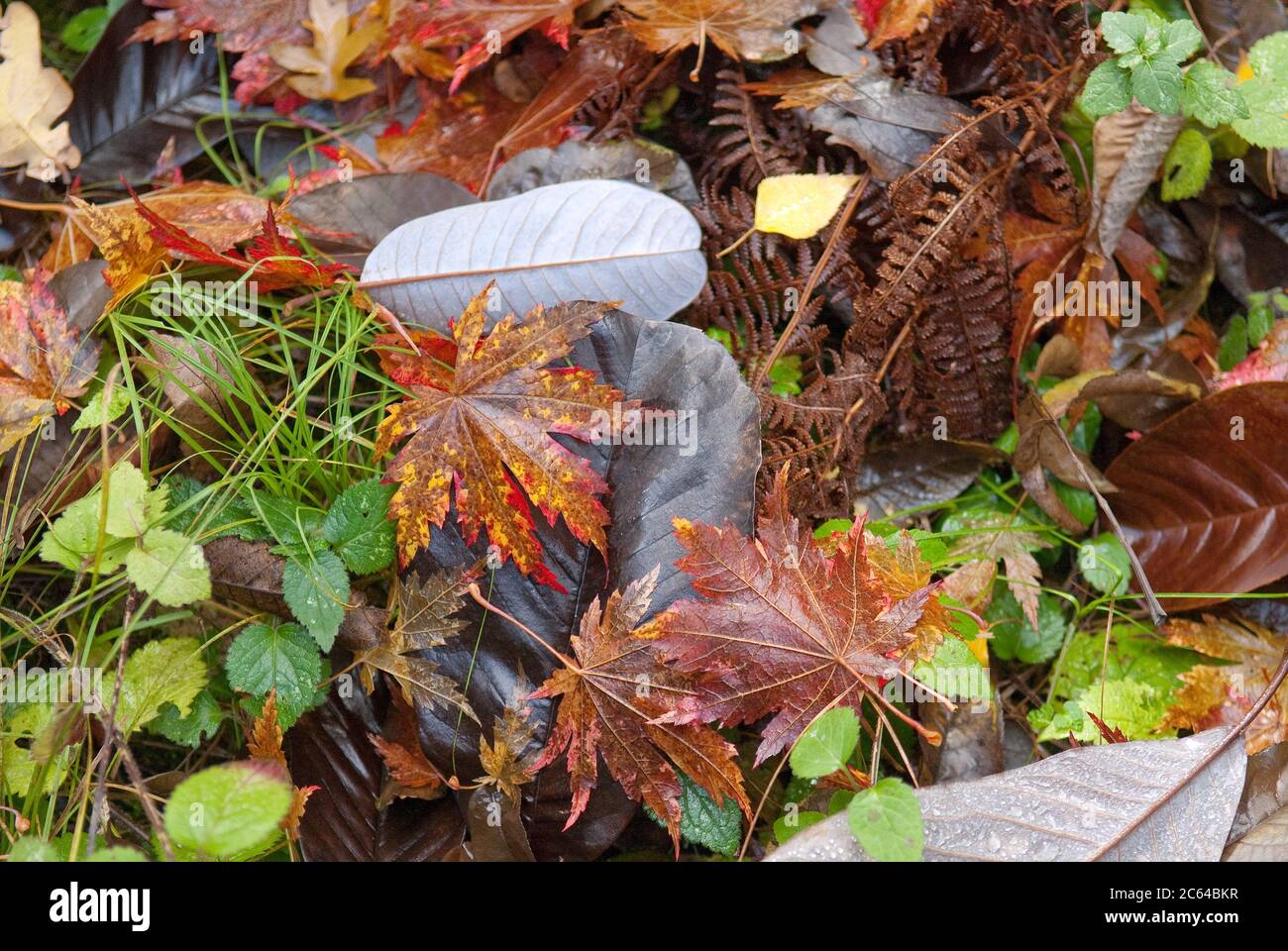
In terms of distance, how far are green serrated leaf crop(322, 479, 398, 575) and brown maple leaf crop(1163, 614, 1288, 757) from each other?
1.59 m

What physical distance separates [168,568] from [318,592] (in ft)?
0.83

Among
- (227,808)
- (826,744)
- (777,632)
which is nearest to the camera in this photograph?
(227,808)

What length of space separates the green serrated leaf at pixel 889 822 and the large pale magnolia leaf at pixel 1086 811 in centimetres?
8

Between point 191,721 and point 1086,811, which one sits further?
point 191,721

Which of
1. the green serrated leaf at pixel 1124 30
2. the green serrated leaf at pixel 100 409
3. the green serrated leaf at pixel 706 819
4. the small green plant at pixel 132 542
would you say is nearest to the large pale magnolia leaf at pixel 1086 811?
the green serrated leaf at pixel 706 819

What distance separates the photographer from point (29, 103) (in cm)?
213

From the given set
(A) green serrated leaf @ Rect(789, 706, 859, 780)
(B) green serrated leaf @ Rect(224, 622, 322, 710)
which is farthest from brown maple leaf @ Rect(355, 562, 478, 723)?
(A) green serrated leaf @ Rect(789, 706, 859, 780)

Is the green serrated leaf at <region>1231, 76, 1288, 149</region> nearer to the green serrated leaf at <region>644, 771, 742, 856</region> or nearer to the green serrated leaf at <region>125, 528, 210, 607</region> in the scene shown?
the green serrated leaf at <region>644, 771, 742, 856</region>

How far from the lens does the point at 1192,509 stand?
1.96 meters

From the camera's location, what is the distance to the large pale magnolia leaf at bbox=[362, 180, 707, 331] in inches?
74.0

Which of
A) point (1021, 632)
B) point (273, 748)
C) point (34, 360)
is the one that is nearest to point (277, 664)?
point (273, 748)

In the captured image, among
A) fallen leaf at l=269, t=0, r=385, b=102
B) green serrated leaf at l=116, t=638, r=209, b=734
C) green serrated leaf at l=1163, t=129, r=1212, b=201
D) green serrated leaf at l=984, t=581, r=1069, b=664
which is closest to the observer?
green serrated leaf at l=116, t=638, r=209, b=734

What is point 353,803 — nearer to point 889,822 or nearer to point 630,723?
point 630,723
